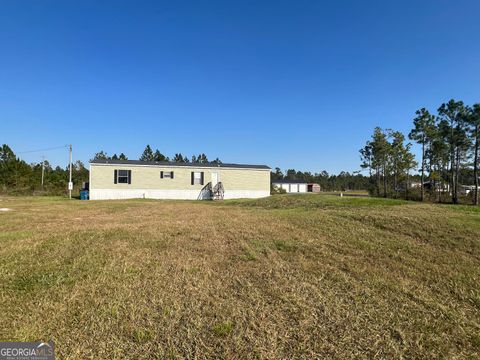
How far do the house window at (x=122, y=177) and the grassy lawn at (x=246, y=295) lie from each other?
57.8 ft

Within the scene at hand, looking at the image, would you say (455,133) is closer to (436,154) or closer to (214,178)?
(436,154)

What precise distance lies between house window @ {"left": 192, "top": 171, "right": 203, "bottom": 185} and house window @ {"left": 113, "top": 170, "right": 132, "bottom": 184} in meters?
5.26

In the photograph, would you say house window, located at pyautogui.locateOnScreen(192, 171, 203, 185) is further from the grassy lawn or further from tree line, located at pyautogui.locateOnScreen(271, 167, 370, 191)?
tree line, located at pyautogui.locateOnScreen(271, 167, 370, 191)

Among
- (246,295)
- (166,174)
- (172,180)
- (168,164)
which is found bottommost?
(246,295)

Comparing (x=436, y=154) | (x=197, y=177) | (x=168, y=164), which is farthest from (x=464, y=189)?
(x=168, y=164)

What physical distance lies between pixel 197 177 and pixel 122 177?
6.24 m

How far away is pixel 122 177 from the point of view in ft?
77.1

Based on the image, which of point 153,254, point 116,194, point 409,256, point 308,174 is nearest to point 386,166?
point 116,194

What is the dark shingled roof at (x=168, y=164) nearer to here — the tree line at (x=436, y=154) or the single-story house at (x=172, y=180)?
the single-story house at (x=172, y=180)

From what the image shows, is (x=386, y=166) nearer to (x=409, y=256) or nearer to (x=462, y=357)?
(x=409, y=256)

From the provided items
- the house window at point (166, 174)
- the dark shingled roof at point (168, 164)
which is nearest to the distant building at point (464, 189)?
the dark shingled roof at point (168, 164)

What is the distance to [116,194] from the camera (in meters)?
23.4

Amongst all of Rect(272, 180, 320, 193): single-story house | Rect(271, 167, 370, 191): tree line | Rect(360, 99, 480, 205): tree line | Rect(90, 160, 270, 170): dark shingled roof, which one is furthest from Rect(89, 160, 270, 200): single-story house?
Rect(271, 167, 370, 191): tree line

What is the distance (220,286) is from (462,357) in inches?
98.4
